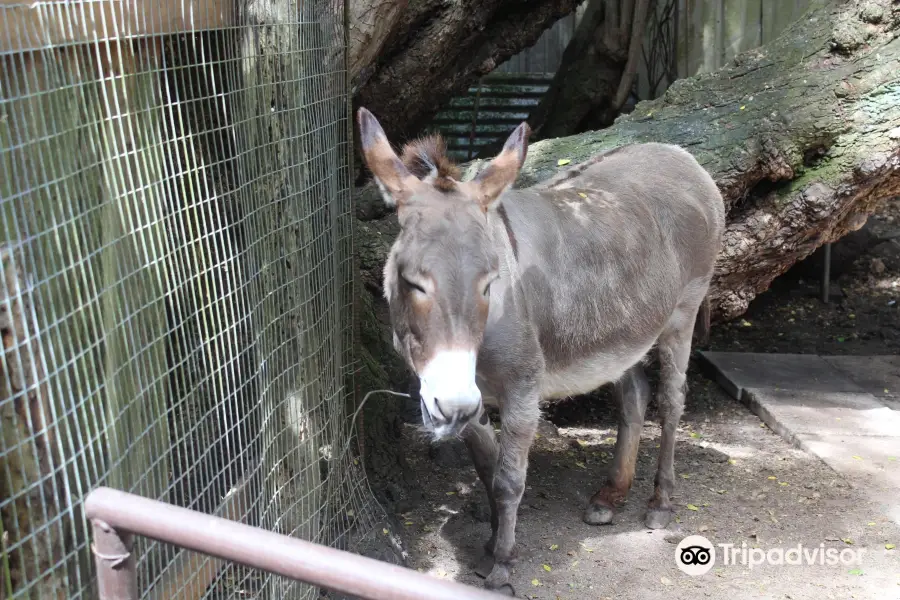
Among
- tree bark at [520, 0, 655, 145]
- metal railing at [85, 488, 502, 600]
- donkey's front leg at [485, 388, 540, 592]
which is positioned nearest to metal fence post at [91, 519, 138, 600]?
metal railing at [85, 488, 502, 600]

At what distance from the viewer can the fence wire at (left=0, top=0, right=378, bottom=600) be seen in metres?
1.78

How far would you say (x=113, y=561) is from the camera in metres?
Result: 1.55

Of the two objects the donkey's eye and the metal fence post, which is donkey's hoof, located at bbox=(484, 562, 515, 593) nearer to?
the donkey's eye

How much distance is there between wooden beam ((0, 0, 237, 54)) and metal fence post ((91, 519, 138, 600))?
941 millimetres

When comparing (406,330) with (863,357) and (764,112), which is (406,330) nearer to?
(764,112)

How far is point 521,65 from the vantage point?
30.5 ft

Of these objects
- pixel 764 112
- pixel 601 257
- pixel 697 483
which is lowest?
pixel 697 483

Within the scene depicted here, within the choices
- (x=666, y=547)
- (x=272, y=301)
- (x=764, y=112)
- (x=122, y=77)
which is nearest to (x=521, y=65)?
(x=764, y=112)

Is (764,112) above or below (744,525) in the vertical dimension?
above

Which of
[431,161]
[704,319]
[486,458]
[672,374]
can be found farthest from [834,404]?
[431,161]

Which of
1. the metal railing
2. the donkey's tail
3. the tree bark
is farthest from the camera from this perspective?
the tree bark

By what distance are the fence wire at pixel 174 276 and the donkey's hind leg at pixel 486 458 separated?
55cm

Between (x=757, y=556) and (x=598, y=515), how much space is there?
30.5 inches

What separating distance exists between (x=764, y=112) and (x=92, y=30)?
414 centimetres
